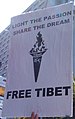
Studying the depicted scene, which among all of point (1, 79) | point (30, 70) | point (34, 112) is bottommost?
point (34, 112)

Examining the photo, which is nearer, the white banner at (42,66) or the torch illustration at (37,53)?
the white banner at (42,66)

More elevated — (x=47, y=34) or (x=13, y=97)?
(x=47, y=34)

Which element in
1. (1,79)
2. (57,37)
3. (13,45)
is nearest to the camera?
(57,37)

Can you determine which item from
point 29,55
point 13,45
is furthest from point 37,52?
point 13,45

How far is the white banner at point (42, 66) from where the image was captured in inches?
154

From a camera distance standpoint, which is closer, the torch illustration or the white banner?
the white banner

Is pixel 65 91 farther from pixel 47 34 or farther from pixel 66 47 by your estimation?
pixel 47 34

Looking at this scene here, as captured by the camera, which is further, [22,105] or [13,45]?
[13,45]

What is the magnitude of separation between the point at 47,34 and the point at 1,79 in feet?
34.0

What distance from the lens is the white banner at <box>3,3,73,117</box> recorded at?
392 cm

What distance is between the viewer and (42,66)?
4.13m

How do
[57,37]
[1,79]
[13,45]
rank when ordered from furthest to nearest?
[1,79] → [13,45] → [57,37]

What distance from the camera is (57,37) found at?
412 cm

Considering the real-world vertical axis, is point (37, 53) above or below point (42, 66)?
above
